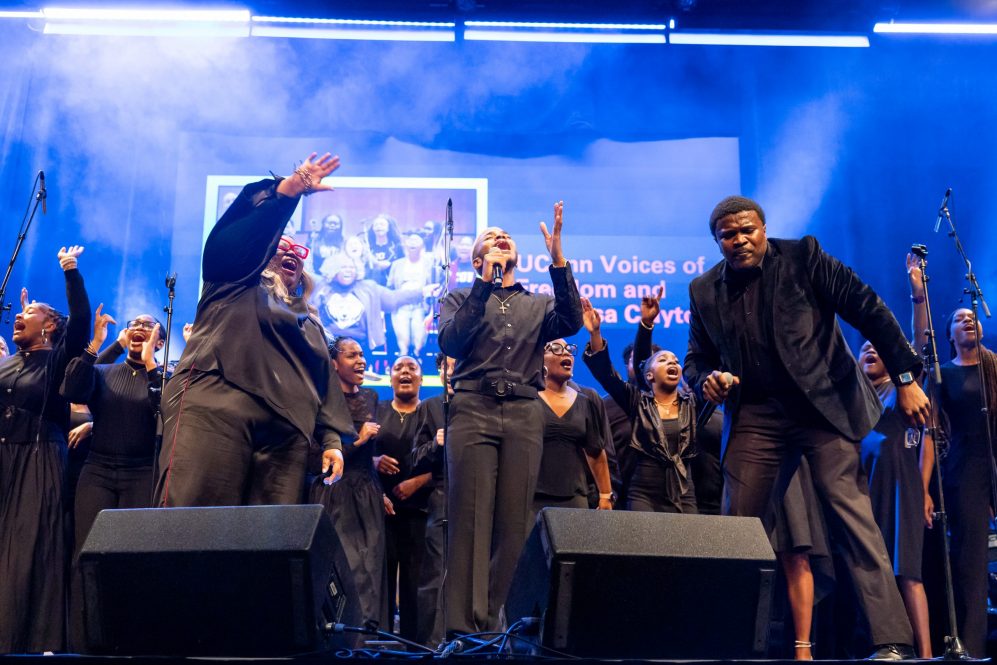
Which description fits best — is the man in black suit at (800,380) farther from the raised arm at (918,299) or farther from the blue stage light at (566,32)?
the blue stage light at (566,32)

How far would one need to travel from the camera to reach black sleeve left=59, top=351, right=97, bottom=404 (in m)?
4.71

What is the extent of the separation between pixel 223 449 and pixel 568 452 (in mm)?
2359

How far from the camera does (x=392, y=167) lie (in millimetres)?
7672

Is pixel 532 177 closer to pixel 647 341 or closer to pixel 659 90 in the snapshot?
pixel 659 90

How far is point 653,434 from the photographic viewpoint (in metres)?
4.98

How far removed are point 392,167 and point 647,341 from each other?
3.71 metres

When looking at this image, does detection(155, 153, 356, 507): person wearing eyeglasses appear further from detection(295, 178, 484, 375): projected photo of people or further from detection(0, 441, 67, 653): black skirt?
detection(295, 178, 484, 375): projected photo of people

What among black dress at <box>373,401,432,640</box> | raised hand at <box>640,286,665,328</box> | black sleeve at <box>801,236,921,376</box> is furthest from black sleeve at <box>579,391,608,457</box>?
black sleeve at <box>801,236,921,376</box>

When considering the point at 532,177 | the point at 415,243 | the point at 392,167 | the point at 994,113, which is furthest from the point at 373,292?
the point at 994,113

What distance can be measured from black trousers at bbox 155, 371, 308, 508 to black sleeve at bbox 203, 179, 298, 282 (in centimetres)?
41

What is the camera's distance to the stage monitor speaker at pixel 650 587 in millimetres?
2342

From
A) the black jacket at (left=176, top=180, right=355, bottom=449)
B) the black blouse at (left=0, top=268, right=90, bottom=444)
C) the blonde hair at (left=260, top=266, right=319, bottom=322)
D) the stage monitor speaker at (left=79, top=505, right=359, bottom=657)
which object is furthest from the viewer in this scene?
the black blouse at (left=0, top=268, right=90, bottom=444)

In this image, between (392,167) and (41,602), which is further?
(392,167)

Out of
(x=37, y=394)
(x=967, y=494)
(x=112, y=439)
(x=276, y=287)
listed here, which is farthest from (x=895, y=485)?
(x=37, y=394)
